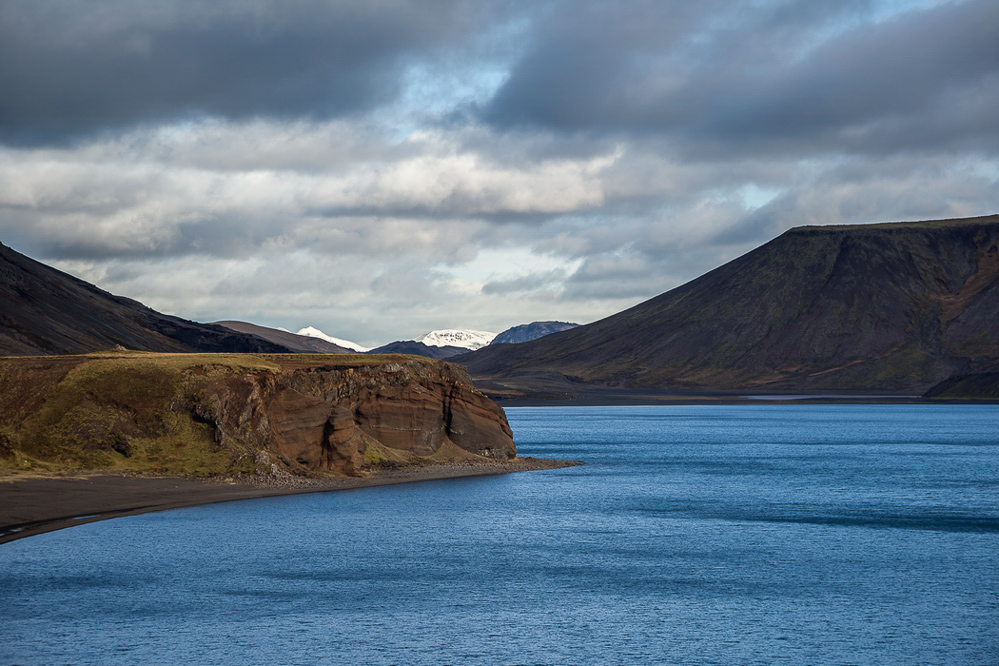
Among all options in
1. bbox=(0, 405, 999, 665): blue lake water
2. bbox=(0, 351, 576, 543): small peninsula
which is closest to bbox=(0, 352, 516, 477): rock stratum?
bbox=(0, 351, 576, 543): small peninsula

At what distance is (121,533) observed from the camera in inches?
1917

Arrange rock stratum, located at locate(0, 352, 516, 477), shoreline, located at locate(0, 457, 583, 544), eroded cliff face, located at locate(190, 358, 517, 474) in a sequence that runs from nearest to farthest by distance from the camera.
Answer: shoreline, located at locate(0, 457, 583, 544) → rock stratum, located at locate(0, 352, 516, 477) → eroded cliff face, located at locate(190, 358, 517, 474)

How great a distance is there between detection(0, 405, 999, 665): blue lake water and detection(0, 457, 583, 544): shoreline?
6.41 ft

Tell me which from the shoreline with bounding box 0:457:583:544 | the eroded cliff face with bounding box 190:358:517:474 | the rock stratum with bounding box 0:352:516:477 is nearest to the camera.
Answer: the shoreline with bounding box 0:457:583:544

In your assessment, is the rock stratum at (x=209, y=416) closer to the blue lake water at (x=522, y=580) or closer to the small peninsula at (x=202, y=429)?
→ the small peninsula at (x=202, y=429)

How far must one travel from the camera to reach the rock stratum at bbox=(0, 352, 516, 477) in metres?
67.8

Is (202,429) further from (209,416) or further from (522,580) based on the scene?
(522,580)

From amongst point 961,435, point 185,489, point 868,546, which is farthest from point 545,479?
point 961,435

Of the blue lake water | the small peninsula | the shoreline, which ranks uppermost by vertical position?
the small peninsula

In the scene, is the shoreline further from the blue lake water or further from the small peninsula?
the blue lake water

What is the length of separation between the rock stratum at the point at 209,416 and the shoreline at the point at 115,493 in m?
1.75

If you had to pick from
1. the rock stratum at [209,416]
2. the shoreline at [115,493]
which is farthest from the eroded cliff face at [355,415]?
the shoreline at [115,493]

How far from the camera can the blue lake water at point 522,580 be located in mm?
30234

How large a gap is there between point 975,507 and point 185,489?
157 feet
